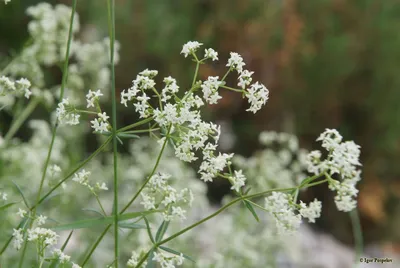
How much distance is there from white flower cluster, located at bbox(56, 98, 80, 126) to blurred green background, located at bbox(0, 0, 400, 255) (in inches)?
90.2

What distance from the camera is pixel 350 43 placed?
3.13m

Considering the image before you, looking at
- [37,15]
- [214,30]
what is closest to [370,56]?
[214,30]

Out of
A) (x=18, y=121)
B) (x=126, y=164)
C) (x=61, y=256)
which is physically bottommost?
(x=61, y=256)

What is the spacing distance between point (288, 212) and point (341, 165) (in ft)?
0.28

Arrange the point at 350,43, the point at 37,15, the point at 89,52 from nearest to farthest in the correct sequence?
the point at 37,15, the point at 89,52, the point at 350,43

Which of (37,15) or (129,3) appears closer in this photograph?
(37,15)

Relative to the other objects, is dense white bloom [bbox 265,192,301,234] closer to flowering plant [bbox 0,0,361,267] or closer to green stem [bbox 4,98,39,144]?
flowering plant [bbox 0,0,361,267]

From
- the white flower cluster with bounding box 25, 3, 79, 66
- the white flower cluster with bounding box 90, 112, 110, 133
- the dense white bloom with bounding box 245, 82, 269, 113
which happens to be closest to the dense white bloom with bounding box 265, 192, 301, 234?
the dense white bloom with bounding box 245, 82, 269, 113

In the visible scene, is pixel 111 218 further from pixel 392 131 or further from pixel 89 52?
pixel 392 131

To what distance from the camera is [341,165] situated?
2.19 ft

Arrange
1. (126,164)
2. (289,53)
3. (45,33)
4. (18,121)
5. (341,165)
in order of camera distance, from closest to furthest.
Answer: (341,165), (45,33), (18,121), (126,164), (289,53)

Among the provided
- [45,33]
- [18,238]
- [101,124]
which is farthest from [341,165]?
[45,33]

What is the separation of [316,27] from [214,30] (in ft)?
1.77

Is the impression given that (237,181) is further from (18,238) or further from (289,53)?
(289,53)
